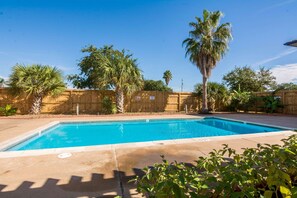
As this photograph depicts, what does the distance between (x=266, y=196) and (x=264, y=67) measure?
30.4 m

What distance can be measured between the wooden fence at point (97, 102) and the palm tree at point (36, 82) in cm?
89

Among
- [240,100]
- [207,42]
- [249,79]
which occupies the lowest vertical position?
[240,100]

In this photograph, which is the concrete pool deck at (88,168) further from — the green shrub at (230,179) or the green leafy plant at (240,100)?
A: the green leafy plant at (240,100)

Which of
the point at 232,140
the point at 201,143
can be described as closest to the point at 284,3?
the point at 232,140

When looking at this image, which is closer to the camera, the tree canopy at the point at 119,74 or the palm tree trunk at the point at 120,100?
the tree canopy at the point at 119,74

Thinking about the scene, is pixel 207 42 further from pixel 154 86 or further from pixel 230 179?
pixel 154 86

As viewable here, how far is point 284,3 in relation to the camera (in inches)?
353

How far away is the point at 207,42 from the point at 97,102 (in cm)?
1063

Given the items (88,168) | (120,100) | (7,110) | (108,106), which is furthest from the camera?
(120,100)

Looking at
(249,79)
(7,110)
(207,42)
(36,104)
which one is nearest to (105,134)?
(36,104)

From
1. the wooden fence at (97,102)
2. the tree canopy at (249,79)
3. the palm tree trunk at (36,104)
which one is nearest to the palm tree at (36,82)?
the palm tree trunk at (36,104)

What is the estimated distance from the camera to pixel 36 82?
1217 cm

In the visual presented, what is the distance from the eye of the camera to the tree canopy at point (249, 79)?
77.7ft

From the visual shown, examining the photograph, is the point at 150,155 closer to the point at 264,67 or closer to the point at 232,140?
the point at 232,140
